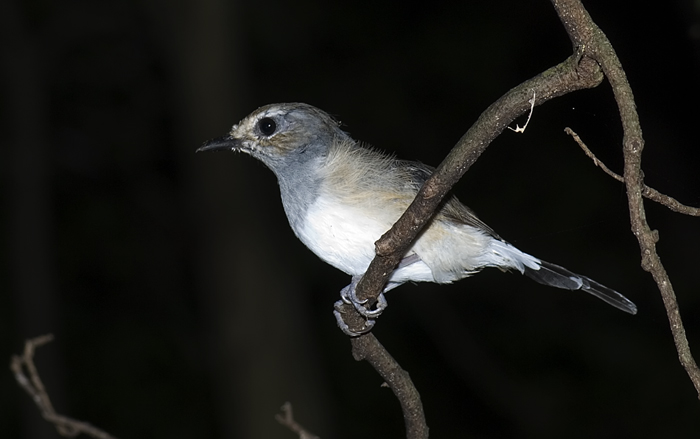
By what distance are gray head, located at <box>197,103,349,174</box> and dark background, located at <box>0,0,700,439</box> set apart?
126 inches

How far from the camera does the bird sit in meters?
3.76

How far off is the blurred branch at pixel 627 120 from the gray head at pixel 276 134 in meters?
2.19

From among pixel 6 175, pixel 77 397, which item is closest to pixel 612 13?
pixel 6 175

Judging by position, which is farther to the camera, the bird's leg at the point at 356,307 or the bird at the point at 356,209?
the bird at the point at 356,209

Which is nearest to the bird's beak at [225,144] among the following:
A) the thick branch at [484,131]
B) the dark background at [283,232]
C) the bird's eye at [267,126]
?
the bird's eye at [267,126]

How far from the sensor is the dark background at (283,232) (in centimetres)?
839

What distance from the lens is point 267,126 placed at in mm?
4277

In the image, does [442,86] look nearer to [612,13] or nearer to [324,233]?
[612,13]

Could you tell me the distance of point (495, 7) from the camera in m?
9.41

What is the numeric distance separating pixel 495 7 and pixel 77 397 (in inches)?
320

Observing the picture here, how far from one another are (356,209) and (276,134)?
0.82m

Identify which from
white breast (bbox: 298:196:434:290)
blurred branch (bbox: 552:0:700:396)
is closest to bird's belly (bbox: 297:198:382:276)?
white breast (bbox: 298:196:434:290)

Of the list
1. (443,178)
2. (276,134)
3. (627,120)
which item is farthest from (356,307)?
(627,120)

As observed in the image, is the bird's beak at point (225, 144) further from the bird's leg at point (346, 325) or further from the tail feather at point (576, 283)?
the tail feather at point (576, 283)
